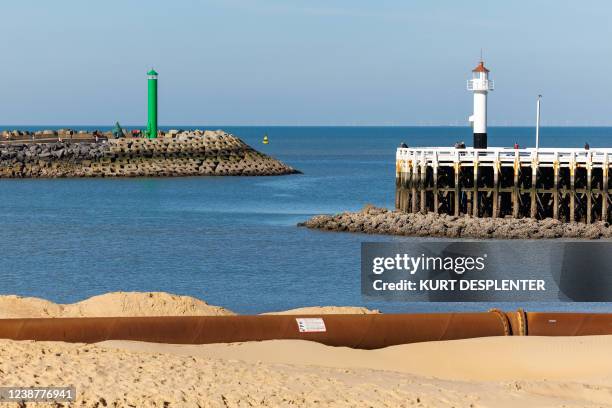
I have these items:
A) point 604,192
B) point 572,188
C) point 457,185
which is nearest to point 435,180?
point 457,185

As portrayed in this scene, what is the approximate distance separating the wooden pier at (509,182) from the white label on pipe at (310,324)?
1054 inches

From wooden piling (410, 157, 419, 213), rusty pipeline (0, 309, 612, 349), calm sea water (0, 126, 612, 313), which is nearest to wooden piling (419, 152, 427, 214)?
wooden piling (410, 157, 419, 213)

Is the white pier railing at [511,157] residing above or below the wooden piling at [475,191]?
above

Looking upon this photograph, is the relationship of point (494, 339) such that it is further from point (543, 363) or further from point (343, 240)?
point (343, 240)

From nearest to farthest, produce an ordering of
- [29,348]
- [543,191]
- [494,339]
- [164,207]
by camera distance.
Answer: [29,348]
[494,339]
[543,191]
[164,207]

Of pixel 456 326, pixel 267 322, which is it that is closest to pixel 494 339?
pixel 456 326

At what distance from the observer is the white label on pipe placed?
1577 cm

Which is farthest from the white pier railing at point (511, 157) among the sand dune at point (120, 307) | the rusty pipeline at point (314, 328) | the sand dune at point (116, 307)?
the rusty pipeline at point (314, 328)

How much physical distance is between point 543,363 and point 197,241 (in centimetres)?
3055

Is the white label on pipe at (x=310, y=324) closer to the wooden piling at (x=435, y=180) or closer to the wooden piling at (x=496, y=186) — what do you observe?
the wooden piling at (x=496, y=186)

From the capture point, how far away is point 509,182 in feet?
143

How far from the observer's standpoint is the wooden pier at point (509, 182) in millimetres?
41531

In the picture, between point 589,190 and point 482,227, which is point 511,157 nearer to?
point 589,190

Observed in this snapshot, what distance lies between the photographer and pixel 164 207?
6400 centimetres
